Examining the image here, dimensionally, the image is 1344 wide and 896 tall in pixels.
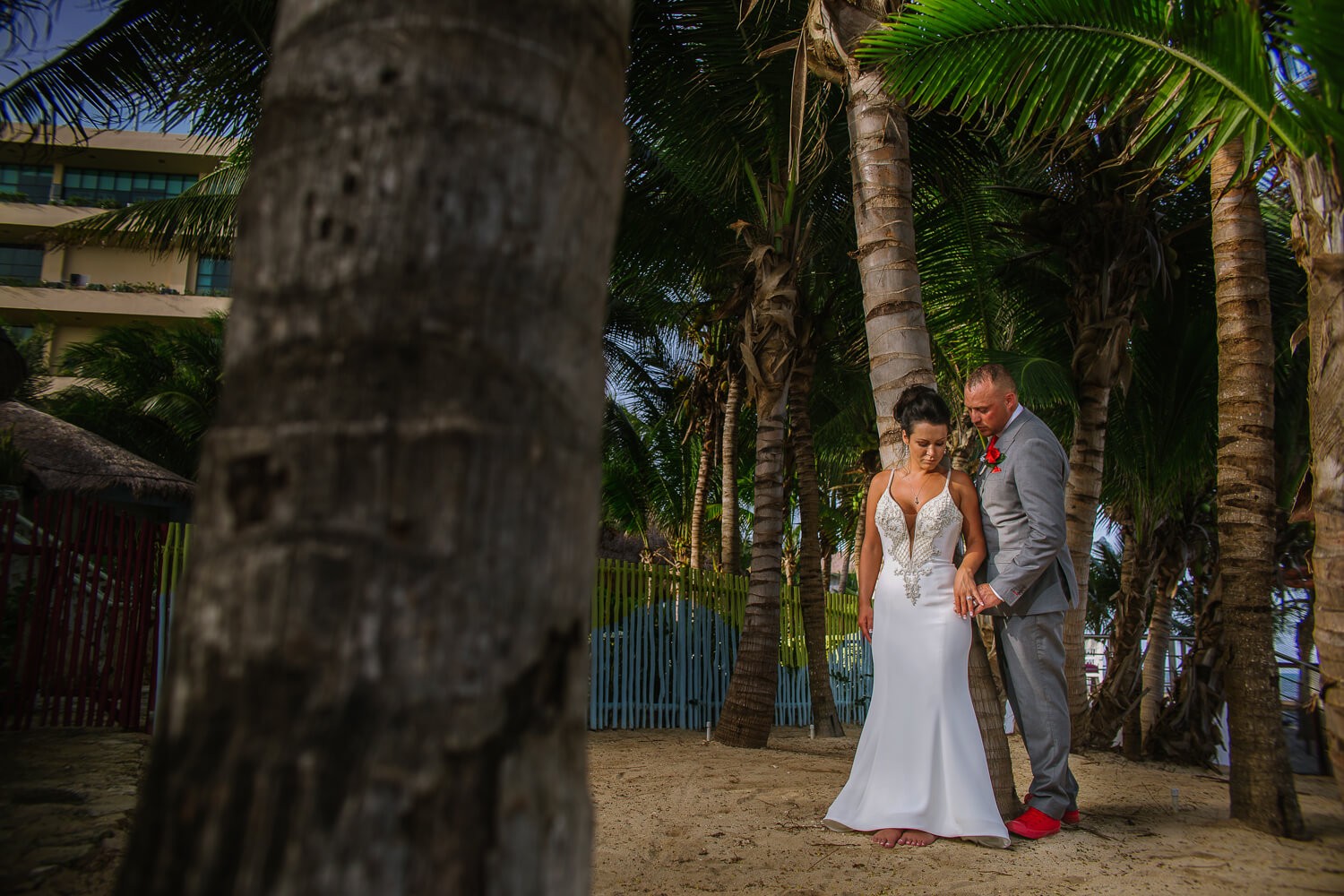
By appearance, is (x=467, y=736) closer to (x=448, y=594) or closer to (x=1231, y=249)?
(x=448, y=594)

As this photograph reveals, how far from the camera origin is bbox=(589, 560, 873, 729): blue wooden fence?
1069cm

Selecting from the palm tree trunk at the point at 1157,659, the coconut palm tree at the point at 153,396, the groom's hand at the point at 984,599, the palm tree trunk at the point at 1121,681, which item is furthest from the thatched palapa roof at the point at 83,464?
the palm tree trunk at the point at 1157,659

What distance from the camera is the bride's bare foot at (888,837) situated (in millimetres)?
3809

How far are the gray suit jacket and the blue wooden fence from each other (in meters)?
6.56

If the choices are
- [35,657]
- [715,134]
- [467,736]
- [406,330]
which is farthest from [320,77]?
[715,134]

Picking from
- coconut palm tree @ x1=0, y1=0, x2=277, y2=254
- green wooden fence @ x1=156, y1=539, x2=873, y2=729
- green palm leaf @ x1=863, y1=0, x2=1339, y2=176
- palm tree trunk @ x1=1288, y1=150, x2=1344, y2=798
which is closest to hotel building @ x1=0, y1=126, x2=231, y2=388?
coconut palm tree @ x1=0, y1=0, x2=277, y2=254

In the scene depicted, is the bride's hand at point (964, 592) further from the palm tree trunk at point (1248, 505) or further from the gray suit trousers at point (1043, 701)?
the palm tree trunk at point (1248, 505)

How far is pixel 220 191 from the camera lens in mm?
13578

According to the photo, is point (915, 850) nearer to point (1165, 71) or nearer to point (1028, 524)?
point (1028, 524)

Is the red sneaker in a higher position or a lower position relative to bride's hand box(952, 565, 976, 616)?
lower

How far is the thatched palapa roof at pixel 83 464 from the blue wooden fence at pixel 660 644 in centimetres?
949

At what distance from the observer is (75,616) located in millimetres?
6484

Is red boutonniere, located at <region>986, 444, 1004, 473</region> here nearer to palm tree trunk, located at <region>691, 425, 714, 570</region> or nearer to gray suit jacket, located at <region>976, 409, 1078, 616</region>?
gray suit jacket, located at <region>976, 409, 1078, 616</region>

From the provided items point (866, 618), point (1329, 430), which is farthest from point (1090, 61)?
point (866, 618)
